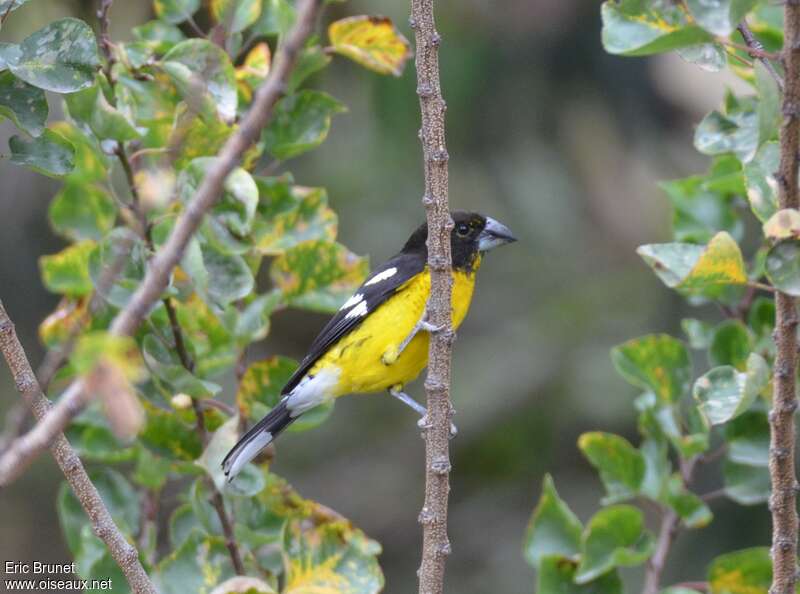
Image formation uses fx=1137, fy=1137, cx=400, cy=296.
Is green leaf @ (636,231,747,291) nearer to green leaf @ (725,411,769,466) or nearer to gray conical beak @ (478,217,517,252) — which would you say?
green leaf @ (725,411,769,466)

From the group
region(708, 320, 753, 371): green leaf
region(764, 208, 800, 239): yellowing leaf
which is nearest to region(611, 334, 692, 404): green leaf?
region(708, 320, 753, 371): green leaf

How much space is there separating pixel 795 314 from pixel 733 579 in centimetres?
102

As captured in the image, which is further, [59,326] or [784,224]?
[59,326]

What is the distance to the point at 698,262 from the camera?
210 cm

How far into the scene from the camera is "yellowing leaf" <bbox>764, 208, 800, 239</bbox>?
1861 mm

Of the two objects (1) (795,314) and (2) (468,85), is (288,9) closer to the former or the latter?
(1) (795,314)

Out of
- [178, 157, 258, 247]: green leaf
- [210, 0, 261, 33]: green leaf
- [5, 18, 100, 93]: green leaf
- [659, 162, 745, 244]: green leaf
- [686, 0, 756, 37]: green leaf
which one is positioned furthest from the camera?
[659, 162, 745, 244]: green leaf

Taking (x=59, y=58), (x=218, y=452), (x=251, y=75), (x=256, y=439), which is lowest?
(x=256, y=439)

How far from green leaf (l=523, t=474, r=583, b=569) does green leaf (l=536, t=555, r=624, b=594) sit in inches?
1.3

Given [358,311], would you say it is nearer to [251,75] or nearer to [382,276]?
[382,276]

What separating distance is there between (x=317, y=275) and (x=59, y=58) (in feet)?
3.04

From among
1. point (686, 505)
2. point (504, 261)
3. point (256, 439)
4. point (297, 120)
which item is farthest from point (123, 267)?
point (504, 261)

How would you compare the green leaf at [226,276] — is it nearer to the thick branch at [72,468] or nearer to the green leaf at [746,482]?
the thick branch at [72,468]

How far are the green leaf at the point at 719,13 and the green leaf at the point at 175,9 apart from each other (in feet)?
5.31
